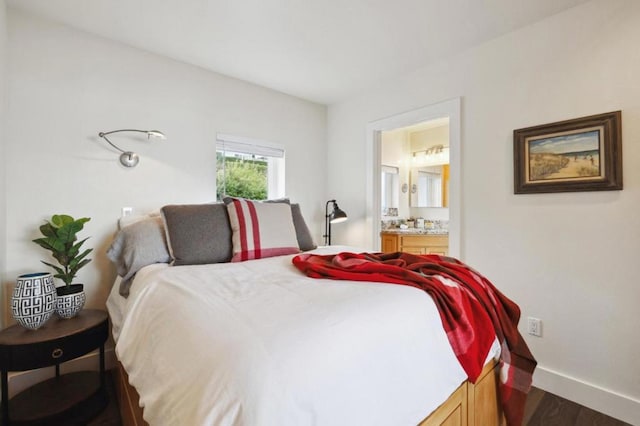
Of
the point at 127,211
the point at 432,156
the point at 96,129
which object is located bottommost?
the point at 127,211

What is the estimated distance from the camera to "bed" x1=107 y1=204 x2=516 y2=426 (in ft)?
2.17

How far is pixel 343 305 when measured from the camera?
96cm

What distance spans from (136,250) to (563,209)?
2703 mm

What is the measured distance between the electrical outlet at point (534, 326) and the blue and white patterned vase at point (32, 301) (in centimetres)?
300

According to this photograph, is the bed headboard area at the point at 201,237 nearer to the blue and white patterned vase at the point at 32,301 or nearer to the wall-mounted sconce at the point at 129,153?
the blue and white patterned vase at the point at 32,301

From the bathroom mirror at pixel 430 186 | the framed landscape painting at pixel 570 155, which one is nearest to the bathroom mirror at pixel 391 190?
the bathroom mirror at pixel 430 186

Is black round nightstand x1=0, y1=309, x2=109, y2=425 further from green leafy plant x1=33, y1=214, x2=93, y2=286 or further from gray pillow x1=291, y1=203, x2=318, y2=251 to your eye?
gray pillow x1=291, y1=203, x2=318, y2=251

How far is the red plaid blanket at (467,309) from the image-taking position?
3.82 feet

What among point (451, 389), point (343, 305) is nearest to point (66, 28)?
point (343, 305)

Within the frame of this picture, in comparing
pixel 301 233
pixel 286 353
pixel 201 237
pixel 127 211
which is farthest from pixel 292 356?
pixel 127 211

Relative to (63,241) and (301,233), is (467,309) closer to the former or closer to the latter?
(301,233)

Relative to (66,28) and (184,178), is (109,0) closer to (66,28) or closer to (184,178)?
(66,28)

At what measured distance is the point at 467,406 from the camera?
3.95 ft

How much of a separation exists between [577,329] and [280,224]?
206 cm
